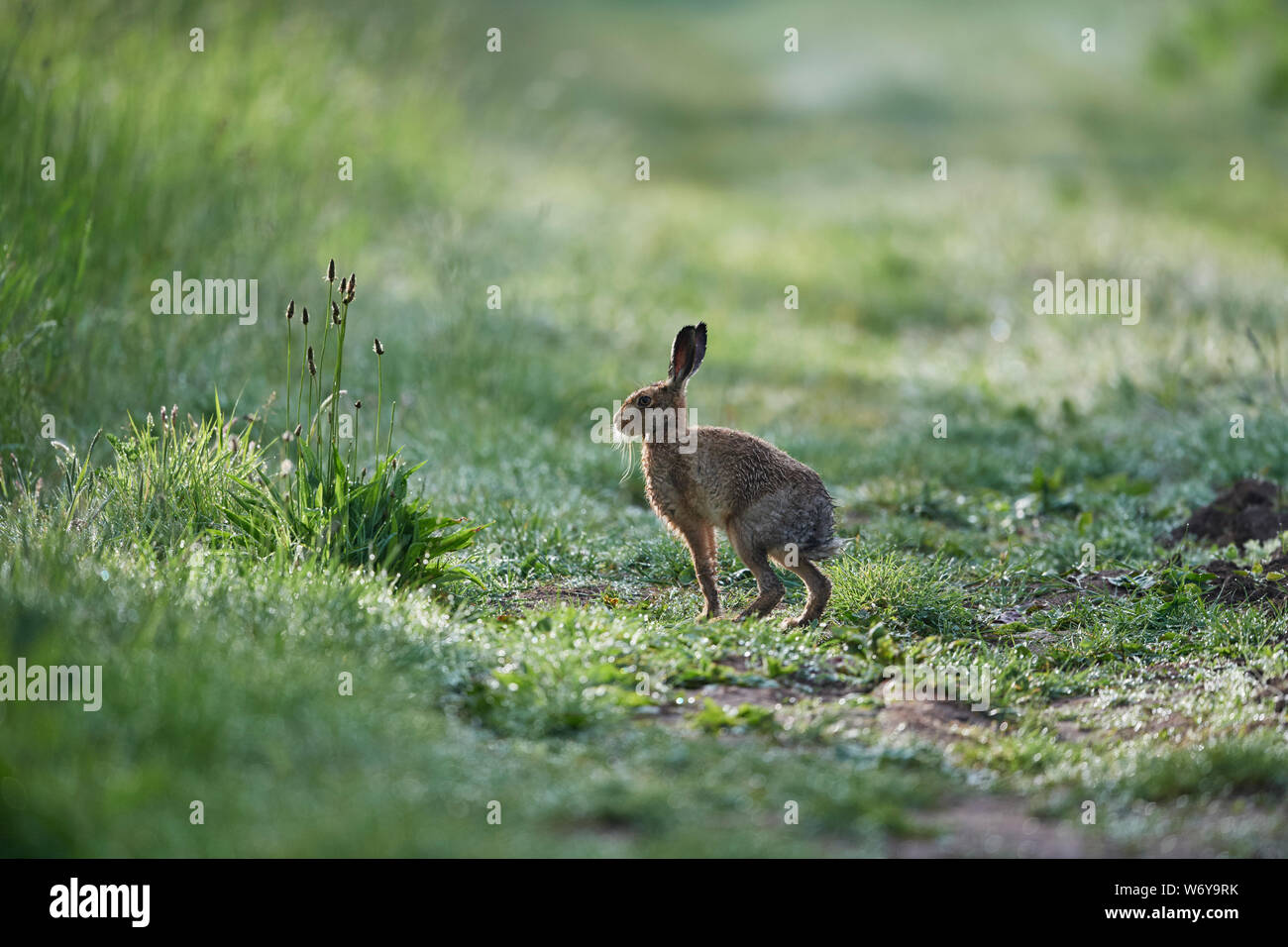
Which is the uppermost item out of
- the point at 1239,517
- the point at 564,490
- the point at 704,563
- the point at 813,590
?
the point at 564,490

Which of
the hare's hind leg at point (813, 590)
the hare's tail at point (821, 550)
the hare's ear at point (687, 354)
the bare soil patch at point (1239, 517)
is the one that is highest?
the hare's ear at point (687, 354)

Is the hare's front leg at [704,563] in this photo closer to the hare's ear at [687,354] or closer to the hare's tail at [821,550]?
the hare's tail at [821,550]

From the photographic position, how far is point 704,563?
668cm

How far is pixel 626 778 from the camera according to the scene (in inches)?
181

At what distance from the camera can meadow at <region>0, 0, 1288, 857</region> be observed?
4410mm

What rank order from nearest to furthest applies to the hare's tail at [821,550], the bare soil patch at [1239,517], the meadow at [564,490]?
the meadow at [564,490]
the hare's tail at [821,550]
the bare soil patch at [1239,517]

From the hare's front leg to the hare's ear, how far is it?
2.43 feet

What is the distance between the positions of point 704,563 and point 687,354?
105cm

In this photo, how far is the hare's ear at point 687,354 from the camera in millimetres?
6609

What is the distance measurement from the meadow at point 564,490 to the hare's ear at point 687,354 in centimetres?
120

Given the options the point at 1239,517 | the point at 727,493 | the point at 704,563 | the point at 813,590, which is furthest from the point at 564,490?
the point at 1239,517

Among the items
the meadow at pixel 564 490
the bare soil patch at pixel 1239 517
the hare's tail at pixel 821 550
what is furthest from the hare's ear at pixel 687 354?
the bare soil patch at pixel 1239 517

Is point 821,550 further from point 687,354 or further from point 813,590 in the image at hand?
point 687,354

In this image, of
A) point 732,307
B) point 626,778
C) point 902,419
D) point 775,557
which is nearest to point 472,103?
point 732,307
